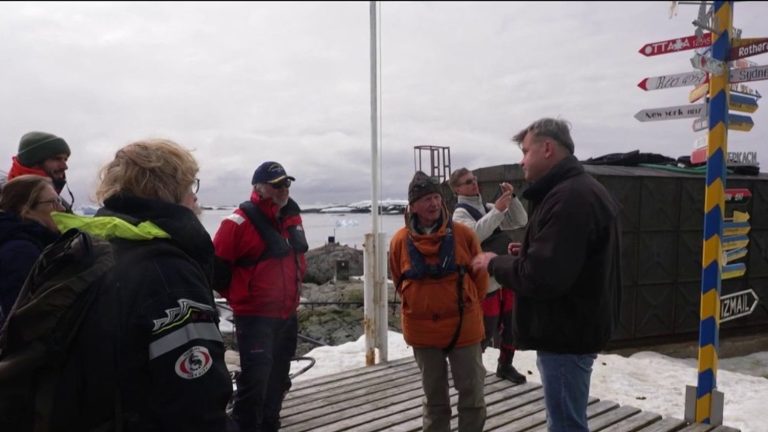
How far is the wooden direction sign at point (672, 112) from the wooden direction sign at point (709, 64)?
0.98 ft

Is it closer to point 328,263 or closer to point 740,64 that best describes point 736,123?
point 740,64

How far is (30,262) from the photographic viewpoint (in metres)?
2.38

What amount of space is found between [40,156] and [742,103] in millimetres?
4748

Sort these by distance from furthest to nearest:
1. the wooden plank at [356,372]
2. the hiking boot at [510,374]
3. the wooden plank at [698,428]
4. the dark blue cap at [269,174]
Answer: the wooden plank at [356,372] → the hiking boot at [510,374] → the wooden plank at [698,428] → the dark blue cap at [269,174]

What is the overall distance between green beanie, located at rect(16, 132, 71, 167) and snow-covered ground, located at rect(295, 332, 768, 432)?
3243mm

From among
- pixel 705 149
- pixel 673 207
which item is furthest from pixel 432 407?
pixel 673 207

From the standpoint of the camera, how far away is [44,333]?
4.59 feet

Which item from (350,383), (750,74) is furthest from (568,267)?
(350,383)

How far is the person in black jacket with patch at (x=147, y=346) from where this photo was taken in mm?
1411

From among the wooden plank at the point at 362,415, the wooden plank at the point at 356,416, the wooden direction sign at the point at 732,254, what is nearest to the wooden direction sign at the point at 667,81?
the wooden direction sign at the point at 732,254

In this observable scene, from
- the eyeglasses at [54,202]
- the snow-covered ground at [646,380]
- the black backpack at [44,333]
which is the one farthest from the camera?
the snow-covered ground at [646,380]

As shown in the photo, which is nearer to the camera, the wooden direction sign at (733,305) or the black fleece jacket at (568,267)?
the black fleece jacket at (568,267)

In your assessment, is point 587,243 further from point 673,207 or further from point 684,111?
point 673,207

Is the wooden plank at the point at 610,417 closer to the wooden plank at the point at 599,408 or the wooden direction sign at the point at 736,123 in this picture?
the wooden plank at the point at 599,408
